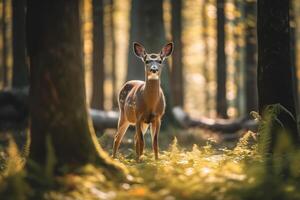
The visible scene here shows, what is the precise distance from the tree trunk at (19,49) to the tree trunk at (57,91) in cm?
1340

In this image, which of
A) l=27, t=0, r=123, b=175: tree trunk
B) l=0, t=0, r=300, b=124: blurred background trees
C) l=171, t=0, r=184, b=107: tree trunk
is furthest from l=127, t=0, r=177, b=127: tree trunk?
l=27, t=0, r=123, b=175: tree trunk

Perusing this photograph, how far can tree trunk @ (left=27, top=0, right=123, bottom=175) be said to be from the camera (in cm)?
815

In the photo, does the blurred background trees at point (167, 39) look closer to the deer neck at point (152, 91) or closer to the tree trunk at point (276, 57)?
the deer neck at point (152, 91)

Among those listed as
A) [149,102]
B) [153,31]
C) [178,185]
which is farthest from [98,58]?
[178,185]

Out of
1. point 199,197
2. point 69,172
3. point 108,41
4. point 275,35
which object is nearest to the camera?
point 199,197

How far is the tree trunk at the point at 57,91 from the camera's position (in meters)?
8.15

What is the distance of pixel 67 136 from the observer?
8164 millimetres

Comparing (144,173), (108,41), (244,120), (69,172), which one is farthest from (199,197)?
(108,41)

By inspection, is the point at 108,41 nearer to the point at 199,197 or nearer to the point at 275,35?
the point at 275,35

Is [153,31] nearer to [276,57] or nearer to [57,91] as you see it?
[276,57]

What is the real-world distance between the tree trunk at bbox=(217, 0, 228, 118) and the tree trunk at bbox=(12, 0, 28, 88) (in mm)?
9035

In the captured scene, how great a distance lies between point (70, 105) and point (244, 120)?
575 inches

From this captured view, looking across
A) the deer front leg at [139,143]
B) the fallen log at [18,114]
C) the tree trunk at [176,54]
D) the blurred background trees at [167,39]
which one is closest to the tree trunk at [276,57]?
the deer front leg at [139,143]

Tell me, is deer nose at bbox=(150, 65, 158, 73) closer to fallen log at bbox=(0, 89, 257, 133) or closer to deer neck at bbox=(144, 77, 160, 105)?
deer neck at bbox=(144, 77, 160, 105)
